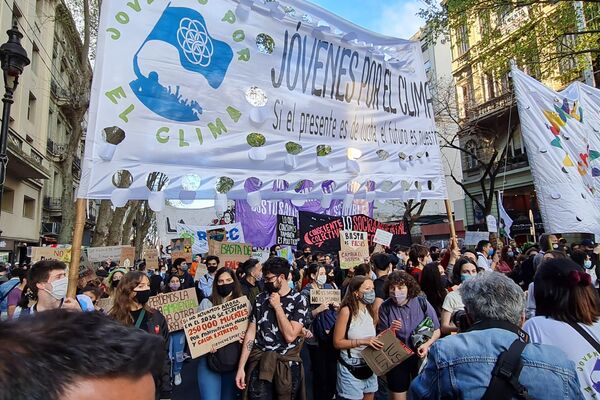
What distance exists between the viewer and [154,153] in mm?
3787

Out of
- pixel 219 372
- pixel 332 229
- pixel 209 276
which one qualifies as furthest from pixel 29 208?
pixel 219 372

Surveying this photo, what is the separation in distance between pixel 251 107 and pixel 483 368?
11.0 feet

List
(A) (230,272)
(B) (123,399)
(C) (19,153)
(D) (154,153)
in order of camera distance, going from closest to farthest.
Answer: (B) (123,399) → (D) (154,153) → (A) (230,272) → (C) (19,153)

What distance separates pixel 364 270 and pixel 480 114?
82.7 ft

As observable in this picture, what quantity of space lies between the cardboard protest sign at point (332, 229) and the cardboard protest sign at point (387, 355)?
3742 mm

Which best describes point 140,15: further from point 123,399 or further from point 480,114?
point 480,114

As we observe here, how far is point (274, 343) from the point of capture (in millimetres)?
3924

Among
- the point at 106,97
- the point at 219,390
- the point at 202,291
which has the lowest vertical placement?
the point at 219,390

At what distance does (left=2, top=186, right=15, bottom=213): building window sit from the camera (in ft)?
71.7

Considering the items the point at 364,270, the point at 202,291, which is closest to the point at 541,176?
the point at 364,270

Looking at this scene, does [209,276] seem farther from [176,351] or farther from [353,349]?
[353,349]

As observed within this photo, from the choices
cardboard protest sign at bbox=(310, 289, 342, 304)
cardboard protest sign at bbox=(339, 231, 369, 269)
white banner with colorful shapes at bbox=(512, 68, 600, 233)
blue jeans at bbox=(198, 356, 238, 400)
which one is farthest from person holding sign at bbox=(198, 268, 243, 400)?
white banner with colorful shapes at bbox=(512, 68, 600, 233)

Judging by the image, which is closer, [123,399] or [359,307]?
[123,399]

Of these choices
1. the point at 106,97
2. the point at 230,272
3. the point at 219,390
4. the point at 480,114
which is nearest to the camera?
the point at 106,97
